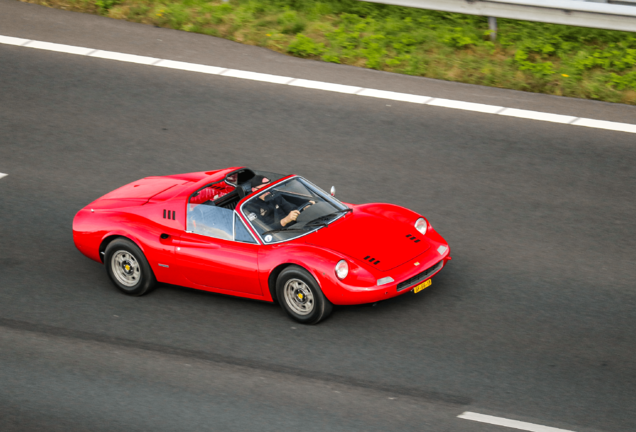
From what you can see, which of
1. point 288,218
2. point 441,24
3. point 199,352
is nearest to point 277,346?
point 199,352

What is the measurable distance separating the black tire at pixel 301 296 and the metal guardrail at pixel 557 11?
766cm

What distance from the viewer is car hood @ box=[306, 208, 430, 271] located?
28.6 ft

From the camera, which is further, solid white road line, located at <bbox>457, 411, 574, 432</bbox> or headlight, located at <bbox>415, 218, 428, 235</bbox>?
headlight, located at <bbox>415, 218, 428, 235</bbox>

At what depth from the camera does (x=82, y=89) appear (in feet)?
45.6

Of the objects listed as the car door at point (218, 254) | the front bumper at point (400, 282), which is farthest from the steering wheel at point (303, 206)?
the front bumper at point (400, 282)

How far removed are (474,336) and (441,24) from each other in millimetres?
7926

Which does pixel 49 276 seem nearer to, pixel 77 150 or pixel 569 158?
pixel 77 150

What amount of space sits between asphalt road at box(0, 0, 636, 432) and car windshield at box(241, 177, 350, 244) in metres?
0.84

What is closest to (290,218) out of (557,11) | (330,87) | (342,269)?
(342,269)

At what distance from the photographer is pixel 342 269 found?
842 centimetres

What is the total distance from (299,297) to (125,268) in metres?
2.05

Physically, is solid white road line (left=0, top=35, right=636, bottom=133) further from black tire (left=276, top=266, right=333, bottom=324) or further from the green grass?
black tire (left=276, top=266, right=333, bottom=324)

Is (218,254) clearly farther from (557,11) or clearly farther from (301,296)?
(557,11)

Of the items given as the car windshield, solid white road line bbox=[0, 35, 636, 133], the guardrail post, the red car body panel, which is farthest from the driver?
the guardrail post
